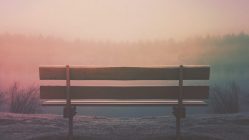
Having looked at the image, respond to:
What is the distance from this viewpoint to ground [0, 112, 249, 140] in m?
7.99

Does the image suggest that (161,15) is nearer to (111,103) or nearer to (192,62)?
(192,62)

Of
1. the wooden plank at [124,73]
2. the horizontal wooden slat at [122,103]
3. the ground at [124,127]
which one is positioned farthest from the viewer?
the ground at [124,127]

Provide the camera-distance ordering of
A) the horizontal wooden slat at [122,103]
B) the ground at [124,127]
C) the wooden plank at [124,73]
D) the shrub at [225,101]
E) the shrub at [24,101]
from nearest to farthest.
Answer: the wooden plank at [124,73] < the horizontal wooden slat at [122,103] < the ground at [124,127] < the shrub at [24,101] < the shrub at [225,101]

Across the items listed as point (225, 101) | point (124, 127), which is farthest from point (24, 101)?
point (225, 101)

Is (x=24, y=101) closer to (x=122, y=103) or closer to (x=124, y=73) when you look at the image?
(x=122, y=103)

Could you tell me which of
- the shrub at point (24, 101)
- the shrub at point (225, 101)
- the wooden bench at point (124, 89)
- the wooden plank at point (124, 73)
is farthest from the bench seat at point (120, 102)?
the shrub at point (225, 101)

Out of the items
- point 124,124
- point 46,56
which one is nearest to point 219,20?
point 46,56

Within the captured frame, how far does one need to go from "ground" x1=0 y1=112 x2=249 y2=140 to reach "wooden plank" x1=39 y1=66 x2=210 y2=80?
759 mm

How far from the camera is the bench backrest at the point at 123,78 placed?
757 centimetres

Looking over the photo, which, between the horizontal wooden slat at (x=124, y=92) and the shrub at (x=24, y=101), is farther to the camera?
the shrub at (x=24, y=101)

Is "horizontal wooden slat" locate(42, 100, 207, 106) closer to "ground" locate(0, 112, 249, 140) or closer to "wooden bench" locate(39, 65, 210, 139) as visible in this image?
"wooden bench" locate(39, 65, 210, 139)

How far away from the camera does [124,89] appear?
7664 millimetres

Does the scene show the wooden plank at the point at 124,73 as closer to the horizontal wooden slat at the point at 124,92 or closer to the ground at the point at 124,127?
the horizontal wooden slat at the point at 124,92

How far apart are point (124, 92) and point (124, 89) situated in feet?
0.11
